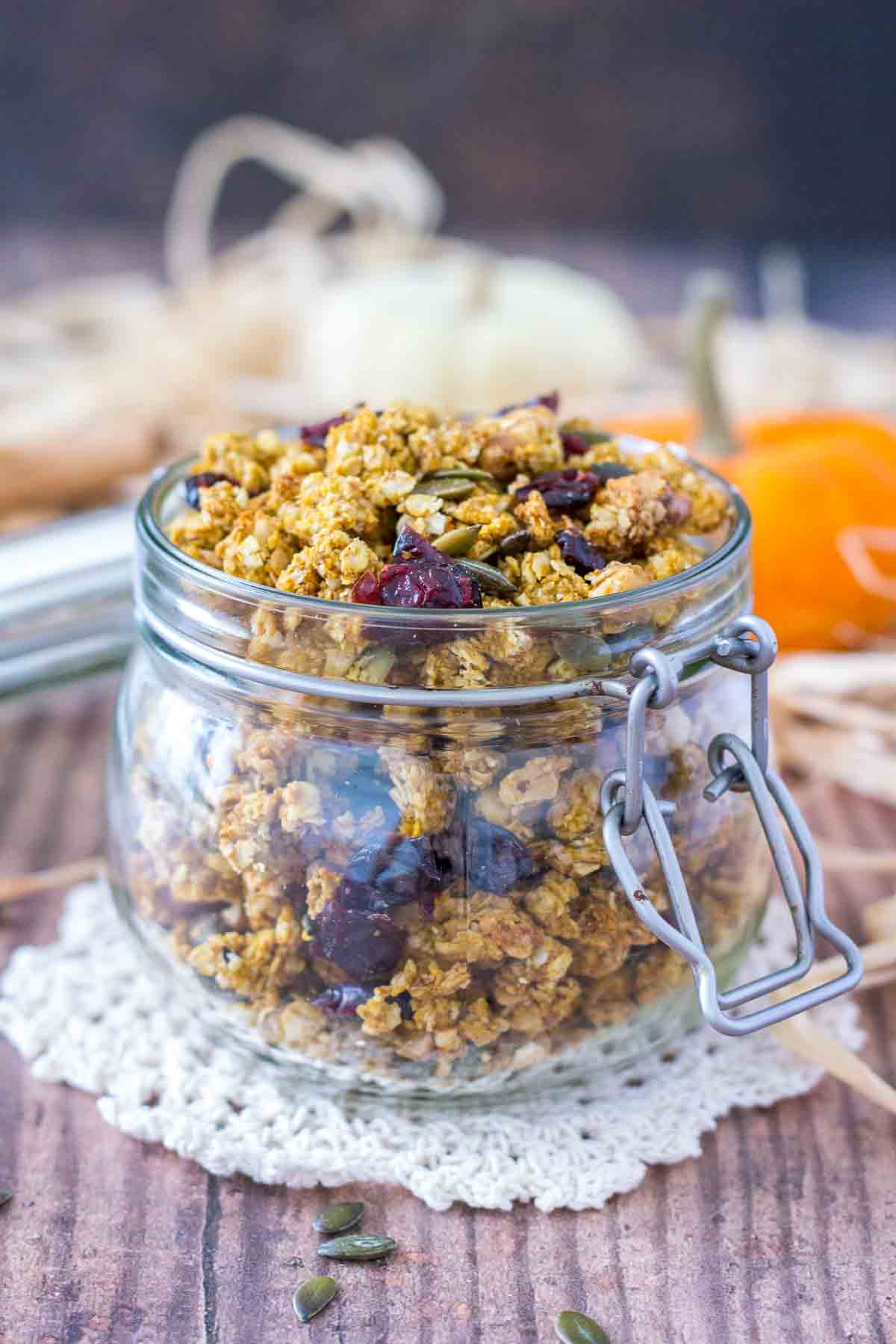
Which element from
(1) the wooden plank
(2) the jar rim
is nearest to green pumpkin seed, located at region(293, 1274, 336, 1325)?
(1) the wooden plank

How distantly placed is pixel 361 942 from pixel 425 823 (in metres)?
0.07

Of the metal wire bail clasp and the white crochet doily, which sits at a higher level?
the metal wire bail clasp

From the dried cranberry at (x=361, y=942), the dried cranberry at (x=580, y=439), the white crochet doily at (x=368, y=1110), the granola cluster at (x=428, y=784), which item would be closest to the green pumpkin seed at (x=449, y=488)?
the granola cluster at (x=428, y=784)

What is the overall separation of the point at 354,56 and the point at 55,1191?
263 cm

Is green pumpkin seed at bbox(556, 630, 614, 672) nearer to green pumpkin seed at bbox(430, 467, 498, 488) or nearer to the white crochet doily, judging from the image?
green pumpkin seed at bbox(430, 467, 498, 488)

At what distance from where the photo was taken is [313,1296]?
0.73 metres

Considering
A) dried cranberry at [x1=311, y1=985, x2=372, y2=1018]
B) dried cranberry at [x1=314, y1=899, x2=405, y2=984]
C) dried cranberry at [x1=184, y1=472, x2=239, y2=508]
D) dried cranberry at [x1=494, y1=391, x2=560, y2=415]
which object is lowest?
dried cranberry at [x1=311, y1=985, x2=372, y2=1018]

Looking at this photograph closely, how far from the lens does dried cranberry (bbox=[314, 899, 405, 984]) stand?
729 mm

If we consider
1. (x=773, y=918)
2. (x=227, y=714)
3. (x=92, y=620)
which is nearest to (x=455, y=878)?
(x=227, y=714)

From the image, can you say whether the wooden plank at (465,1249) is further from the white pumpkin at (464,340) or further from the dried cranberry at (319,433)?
the white pumpkin at (464,340)

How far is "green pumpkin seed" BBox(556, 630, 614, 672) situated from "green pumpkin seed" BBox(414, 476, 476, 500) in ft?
0.41

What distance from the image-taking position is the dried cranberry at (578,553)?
764 mm

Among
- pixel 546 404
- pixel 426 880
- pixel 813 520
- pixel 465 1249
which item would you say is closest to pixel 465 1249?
pixel 465 1249

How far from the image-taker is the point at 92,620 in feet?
3.93
